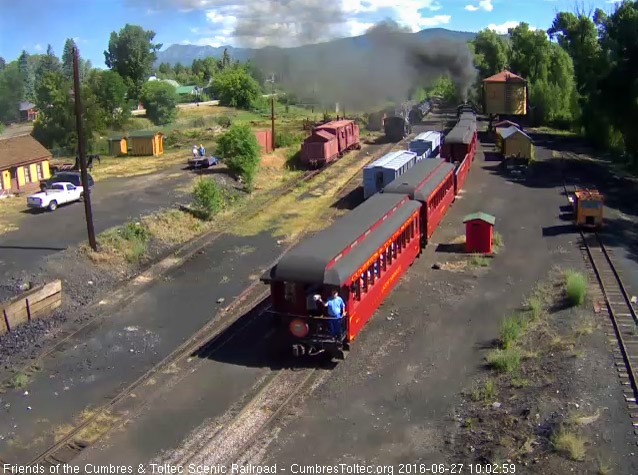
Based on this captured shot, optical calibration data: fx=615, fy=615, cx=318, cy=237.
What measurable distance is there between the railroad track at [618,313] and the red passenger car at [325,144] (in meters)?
21.2

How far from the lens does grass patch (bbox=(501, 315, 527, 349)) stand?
1625 centimetres

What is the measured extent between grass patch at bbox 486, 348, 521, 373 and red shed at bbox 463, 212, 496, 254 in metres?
9.20

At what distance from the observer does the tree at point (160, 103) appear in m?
78.8

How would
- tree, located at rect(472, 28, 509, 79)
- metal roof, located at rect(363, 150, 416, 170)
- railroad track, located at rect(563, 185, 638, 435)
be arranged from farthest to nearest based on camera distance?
tree, located at rect(472, 28, 509, 79), metal roof, located at rect(363, 150, 416, 170), railroad track, located at rect(563, 185, 638, 435)

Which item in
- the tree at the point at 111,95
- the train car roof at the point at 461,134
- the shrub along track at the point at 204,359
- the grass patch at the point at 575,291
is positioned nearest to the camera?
the shrub along track at the point at 204,359

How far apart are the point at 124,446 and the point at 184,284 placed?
33.7 ft

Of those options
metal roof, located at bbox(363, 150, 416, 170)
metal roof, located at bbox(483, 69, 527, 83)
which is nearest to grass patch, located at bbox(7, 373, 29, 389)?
metal roof, located at bbox(363, 150, 416, 170)

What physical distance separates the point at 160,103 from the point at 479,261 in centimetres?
6422

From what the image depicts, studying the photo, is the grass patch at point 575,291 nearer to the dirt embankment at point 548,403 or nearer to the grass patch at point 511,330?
the dirt embankment at point 548,403

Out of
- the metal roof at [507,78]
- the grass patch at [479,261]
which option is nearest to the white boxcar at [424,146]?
Result: the grass patch at [479,261]

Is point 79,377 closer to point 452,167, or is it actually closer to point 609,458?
point 609,458

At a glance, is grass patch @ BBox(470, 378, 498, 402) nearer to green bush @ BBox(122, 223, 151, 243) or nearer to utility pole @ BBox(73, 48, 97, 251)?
utility pole @ BBox(73, 48, 97, 251)

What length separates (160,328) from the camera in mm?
18688

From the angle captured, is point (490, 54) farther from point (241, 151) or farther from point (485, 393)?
point (485, 393)
